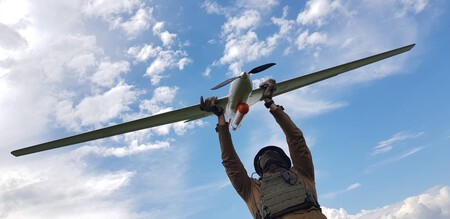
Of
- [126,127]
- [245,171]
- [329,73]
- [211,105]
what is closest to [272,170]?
[245,171]

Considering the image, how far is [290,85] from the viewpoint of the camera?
20.5 m

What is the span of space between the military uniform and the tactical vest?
0.19m

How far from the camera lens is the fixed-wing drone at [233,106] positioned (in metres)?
14.7

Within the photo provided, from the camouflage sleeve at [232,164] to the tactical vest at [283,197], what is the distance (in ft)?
1.50

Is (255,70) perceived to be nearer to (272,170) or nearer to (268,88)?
(268,88)

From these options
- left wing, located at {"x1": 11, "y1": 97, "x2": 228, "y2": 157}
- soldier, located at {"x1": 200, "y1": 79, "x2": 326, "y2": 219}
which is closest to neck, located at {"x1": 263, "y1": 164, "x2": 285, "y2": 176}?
soldier, located at {"x1": 200, "y1": 79, "x2": 326, "y2": 219}

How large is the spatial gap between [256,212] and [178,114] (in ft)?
38.1

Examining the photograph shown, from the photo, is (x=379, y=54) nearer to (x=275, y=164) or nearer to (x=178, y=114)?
(x=178, y=114)

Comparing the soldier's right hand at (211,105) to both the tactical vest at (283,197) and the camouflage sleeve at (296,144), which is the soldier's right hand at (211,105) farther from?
the tactical vest at (283,197)

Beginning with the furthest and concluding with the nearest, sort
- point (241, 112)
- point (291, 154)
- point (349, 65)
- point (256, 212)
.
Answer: point (349, 65) → point (241, 112) → point (291, 154) → point (256, 212)

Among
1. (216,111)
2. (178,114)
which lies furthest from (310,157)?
(178,114)

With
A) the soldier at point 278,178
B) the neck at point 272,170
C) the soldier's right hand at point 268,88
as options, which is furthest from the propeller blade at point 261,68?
the neck at point 272,170

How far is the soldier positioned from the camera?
7.38 m

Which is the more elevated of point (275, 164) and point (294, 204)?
point (275, 164)
